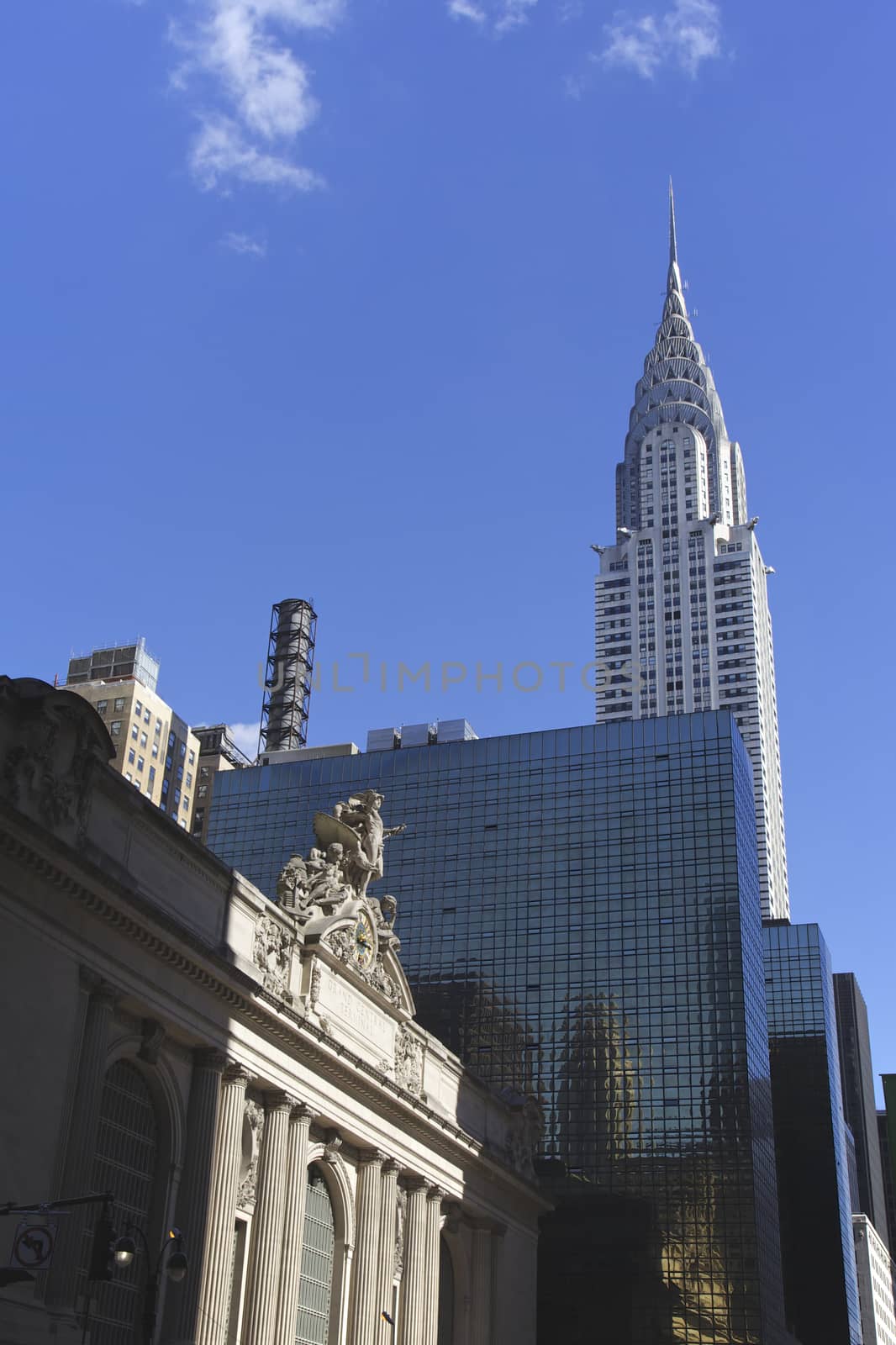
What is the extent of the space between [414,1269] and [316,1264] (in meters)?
6.93

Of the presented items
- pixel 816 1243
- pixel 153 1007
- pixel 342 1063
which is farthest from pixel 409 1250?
pixel 816 1243

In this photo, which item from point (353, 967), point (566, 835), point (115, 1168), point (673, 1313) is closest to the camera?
point (115, 1168)

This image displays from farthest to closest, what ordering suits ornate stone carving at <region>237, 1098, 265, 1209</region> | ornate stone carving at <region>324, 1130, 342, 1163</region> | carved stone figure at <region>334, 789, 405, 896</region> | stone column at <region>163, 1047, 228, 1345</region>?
carved stone figure at <region>334, 789, 405, 896</region> < ornate stone carving at <region>324, 1130, 342, 1163</region> < ornate stone carving at <region>237, 1098, 265, 1209</region> < stone column at <region>163, 1047, 228, 1345</region>

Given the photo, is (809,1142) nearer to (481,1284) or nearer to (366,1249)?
(481,1284)

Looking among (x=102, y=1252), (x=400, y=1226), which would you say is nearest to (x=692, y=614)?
(x=400, y=1226)

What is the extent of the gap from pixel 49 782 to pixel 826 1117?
9485cm

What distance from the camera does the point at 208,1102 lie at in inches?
1826

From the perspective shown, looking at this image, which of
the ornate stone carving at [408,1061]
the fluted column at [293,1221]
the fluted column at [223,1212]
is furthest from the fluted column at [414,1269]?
the fluted column at [223,1212]

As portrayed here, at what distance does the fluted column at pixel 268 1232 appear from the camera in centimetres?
4784

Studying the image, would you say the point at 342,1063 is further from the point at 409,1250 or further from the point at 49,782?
the point at 49,782

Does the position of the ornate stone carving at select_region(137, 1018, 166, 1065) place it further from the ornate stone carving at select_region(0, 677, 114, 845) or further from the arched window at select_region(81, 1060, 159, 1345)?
the ornate stone carving at select_region(0, 677, 114, 845)

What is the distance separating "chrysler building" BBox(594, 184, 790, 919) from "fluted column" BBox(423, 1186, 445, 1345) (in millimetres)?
114323

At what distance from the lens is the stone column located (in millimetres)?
43688

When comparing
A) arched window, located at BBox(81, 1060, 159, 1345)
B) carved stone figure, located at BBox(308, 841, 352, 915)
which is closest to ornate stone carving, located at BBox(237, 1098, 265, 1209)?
arched window, located at BBox(81, 1060, 159, 1345)
